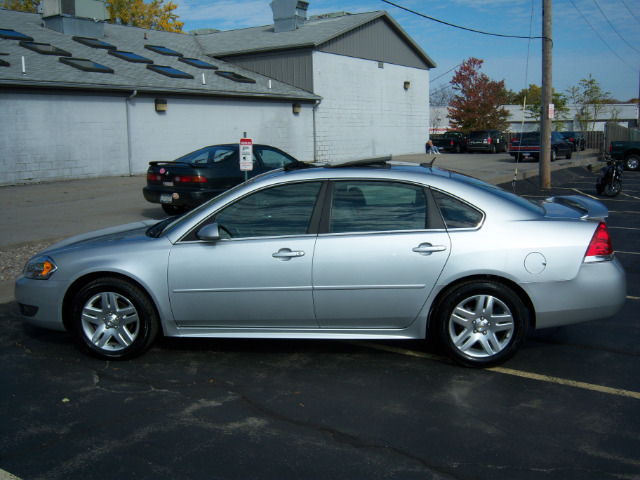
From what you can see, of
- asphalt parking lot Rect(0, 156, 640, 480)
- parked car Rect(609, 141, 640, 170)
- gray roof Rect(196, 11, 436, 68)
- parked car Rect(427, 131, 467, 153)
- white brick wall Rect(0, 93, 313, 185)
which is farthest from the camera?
parked car Rect(427, 131, 467, 153)

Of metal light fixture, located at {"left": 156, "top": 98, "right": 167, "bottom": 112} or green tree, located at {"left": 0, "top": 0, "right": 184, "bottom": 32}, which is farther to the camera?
green tree, located at {"left": 0, "top": 0, "right": 184, "bottom": 32}

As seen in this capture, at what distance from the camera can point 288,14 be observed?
32.6 m

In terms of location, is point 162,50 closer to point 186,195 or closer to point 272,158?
point 272,158

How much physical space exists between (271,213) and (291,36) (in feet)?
90.3

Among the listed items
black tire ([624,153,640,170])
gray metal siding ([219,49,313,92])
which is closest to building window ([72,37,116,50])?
gray metal siding ([219,49,313,92])

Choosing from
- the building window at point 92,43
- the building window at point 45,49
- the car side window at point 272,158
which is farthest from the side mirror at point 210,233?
the building window at point 92,43

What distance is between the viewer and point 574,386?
4.65 m

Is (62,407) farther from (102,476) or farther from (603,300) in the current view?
(603,300)

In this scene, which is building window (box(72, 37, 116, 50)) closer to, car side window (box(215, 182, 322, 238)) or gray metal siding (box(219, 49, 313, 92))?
gray metal siding (box(219, 49, 313, 92))

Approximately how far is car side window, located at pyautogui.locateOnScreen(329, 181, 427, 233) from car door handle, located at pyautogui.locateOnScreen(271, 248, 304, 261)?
315mm

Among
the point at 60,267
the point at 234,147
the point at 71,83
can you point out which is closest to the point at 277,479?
the point at 60,267

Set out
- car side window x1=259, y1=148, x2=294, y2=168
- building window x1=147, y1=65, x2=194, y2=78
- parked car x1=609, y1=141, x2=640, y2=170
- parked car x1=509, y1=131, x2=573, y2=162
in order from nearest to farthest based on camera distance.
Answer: car side window x1=259, y1=148, x2=294, y2=168
building window x1=147, y1=65, x2=194, y2=78
parked car x1=609, y1=141, x2=640, y2=170
parked car x1=509, y1=131, x2=573, y2=162

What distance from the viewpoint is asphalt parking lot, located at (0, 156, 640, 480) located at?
3538 mm

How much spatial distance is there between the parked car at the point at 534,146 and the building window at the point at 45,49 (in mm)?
19885
